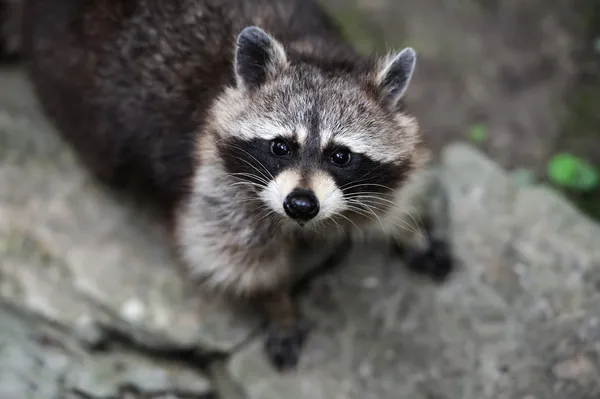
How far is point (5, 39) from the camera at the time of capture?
3.74m

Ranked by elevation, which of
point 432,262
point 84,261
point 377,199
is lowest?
point 432,262

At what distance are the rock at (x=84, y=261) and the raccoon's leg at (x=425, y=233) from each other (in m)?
0.76

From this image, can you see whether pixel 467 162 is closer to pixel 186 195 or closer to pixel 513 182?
pixel 513 182

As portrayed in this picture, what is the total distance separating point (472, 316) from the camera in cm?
288

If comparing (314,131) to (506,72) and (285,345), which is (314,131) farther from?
(506,72)

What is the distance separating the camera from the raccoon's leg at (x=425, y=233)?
9.67ft

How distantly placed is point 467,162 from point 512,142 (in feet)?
1.93

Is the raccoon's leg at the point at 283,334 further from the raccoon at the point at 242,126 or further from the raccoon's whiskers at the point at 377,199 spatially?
the raccoon's whiskers at the point at 377,199

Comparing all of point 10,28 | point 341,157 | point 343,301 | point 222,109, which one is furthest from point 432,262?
point 10,28

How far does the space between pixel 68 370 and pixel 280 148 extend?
1.28m

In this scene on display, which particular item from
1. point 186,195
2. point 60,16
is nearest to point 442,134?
point 186,195

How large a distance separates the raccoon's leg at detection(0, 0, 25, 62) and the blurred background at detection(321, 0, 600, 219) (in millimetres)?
1691

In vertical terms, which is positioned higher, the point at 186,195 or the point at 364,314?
the point at 186,195

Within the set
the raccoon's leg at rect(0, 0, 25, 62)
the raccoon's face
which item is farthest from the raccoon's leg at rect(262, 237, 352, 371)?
the raccoon's leg at rect(0, 0, 25, 62)
